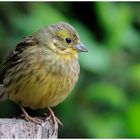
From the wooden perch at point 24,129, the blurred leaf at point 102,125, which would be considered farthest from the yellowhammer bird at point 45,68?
the blurred leaf at point 102,125

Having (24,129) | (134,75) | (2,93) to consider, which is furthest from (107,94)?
(24,129)

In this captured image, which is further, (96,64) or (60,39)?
(96,64)

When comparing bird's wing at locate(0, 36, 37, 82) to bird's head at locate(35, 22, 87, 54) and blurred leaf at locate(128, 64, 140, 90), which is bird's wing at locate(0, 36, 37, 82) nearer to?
bird's head at locate(35, 22, 87, 54)

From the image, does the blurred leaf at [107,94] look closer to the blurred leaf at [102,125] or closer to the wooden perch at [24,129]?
the blurred leaf at [102,125]

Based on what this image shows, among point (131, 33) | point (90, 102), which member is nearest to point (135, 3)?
point (131, 33)

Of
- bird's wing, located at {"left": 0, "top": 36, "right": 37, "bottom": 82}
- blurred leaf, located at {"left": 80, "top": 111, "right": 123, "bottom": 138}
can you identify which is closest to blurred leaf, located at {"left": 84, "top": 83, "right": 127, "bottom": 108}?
blurred leaf, located at {"left": 80, "top": 111, "right": 123, "bottom": 138}

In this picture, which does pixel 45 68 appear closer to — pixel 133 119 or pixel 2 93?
pixel 2 93
